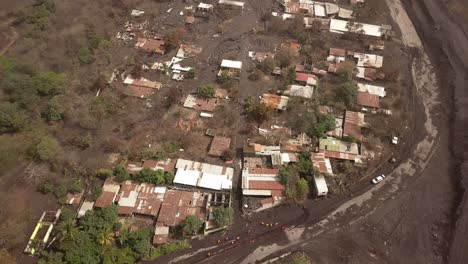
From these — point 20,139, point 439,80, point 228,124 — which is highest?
point 439,80

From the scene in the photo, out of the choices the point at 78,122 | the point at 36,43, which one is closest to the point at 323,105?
the point at 78,122

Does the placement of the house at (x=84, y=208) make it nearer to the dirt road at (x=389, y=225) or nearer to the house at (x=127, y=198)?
the house at (x=127, y=198)

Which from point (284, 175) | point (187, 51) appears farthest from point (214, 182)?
point (187, 51)

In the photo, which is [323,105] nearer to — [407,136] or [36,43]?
[407,136]

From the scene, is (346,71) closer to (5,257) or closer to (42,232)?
(42,232)

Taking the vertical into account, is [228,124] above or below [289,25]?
below

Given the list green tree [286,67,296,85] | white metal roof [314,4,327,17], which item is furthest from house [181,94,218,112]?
white metal roof [314,4,327,17]
